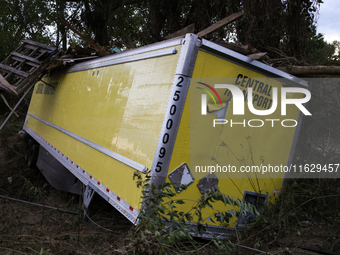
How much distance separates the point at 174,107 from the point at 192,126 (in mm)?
383

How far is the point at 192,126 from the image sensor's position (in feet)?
13.2

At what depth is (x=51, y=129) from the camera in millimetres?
9086

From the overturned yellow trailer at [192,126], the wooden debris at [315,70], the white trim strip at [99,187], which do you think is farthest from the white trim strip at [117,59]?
the wooden debris at [315,70]

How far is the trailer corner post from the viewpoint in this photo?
12.5ft

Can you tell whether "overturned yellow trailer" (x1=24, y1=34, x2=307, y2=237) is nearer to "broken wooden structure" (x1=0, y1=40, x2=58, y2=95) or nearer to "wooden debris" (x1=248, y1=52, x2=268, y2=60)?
"wooden debris" (x1=248, y1=52, x2=268, y2=60)

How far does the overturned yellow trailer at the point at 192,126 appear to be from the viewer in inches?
154

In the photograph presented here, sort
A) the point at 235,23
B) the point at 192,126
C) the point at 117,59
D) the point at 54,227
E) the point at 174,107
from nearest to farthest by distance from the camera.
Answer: the point at 174,107
the point at 192,126
the point at 54,227
the point at 117,59
the point at 235,23

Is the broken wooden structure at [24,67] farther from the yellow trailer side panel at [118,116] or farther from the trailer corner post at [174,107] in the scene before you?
the trailer corner post at [174,107]

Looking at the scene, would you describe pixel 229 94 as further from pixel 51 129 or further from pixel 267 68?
pixel 51 129

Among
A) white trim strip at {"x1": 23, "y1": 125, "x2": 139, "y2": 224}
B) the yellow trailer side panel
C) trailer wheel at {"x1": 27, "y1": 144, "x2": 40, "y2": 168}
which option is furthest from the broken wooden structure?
trailer wheel at {"x1": 27, "y1": 144, "x2": 40, "y2": 168}

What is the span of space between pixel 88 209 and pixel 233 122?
324 centimetres

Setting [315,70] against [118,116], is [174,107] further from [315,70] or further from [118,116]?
[315,70]

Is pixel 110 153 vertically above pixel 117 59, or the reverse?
pixel 117 59

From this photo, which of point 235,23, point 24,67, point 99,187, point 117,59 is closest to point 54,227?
point 99,187
